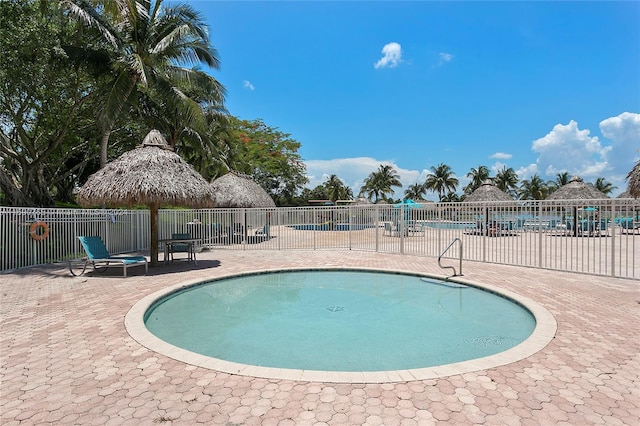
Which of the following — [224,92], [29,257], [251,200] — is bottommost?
[29,257]

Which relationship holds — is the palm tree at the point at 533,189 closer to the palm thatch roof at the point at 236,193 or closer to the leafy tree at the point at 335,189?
the leafy tree at the point at 335,189

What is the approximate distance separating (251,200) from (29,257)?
10527 millimetres

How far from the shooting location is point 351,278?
1002cm

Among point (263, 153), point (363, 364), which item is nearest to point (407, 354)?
point (363, 364)

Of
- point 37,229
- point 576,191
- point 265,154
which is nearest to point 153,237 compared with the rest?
point 37,229

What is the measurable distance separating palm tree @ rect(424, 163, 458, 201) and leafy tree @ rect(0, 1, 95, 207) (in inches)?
2027

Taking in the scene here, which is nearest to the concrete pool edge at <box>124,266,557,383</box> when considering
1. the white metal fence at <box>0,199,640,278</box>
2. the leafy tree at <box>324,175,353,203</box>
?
the white metal fence at <box>0,199,640,278</box>

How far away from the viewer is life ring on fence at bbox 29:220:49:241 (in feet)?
34.0

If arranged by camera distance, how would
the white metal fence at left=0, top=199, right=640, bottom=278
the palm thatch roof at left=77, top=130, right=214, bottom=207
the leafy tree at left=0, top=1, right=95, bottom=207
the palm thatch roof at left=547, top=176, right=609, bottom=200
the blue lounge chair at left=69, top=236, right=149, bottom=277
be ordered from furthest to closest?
the palm thatch roof at left=547, top=176, right=609, bottom=200 → the leafy tree at left=0, top=1, right=95, bottom=207 → the palm thatch roof at left=77, top=130, right=214, bottom=207 → the white metal fence at left=0, top=199, right=640, bottom=278 → the blue lounge chair at left=69, top=236, right=149, bottom=277

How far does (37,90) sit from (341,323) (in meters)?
16.1

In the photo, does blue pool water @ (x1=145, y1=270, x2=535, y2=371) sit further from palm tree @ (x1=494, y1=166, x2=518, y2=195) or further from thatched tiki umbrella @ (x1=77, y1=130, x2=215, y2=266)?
palm tree @ (x1=494, y1=166, x2=518, y2=195)

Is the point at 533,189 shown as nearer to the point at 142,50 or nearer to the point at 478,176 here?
the point at 478,176

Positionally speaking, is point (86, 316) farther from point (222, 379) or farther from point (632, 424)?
point (632, 424)

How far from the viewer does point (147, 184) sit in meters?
10.2
